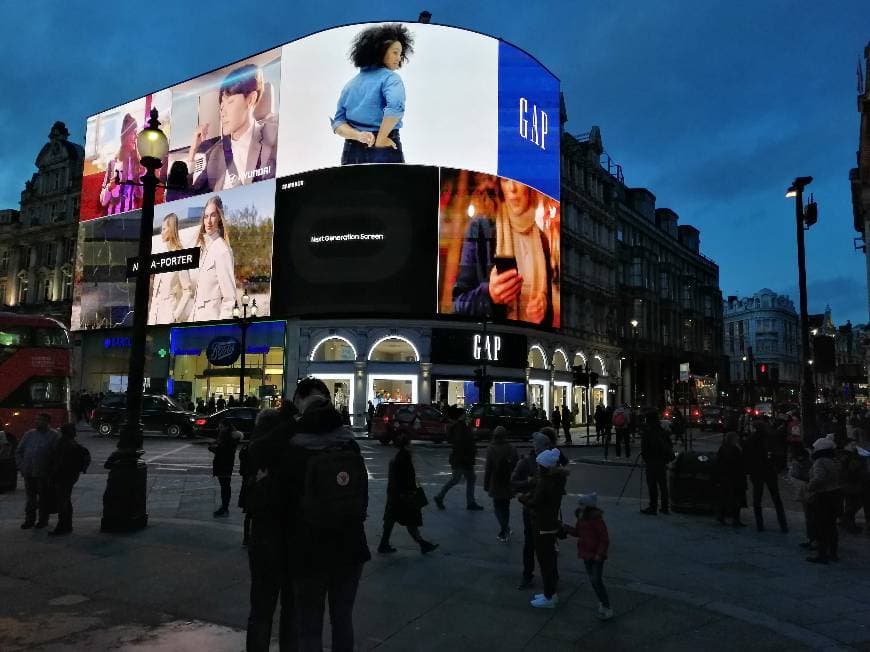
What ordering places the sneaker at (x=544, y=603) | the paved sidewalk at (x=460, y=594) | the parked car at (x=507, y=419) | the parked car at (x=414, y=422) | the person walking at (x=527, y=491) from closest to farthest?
1. the paved sidewalk at (x=460, y=594)
2. the sneaker at (x=544, y=603)
3. the person walking at (x=527, y=491)
4. the parked car at (x=414, y=422)
5. the parked car at (x=507, y=419)

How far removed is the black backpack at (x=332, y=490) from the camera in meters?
3.99

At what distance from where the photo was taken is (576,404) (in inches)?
1956

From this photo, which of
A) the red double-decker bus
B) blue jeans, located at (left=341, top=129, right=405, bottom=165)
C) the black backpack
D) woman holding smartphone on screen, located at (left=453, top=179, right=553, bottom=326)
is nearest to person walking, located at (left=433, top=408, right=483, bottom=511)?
the black backpack

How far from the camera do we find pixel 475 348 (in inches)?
1590

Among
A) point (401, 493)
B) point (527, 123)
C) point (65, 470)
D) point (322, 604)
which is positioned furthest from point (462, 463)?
point (527, 123)

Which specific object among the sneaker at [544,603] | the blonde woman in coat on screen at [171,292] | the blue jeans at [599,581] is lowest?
the sneaker at [544,603]

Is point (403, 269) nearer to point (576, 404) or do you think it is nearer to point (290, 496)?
point (576, 404)

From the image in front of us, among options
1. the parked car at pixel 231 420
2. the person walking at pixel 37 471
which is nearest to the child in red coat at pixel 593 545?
the person walking at pixel 37 471

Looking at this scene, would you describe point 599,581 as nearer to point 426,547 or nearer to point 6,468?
point 426,547

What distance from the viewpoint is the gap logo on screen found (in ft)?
134

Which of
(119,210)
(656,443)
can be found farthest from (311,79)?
(656,443)

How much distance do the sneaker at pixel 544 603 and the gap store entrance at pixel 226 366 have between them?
112 ft

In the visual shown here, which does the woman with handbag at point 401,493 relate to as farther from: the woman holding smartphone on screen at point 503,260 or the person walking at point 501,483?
the woman holding smartphone on screen at point 503,260

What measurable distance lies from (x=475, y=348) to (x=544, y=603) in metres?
34.0
